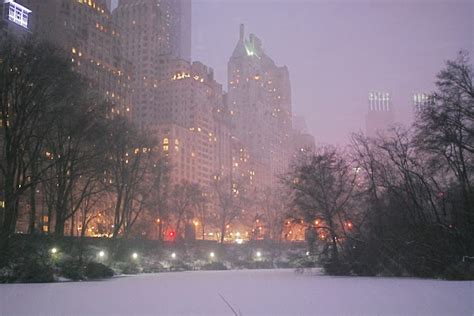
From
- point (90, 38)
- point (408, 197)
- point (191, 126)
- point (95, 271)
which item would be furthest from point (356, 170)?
point (191, 126)

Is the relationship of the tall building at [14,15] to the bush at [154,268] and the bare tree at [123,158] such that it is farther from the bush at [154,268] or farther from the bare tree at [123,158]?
the bush at [154,268]

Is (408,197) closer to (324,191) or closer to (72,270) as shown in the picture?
(324,191)

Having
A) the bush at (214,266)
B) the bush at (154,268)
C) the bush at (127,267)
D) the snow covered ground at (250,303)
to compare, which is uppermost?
the snow covered ground at (250,303)

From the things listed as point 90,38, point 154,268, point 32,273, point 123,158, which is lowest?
point 154,268

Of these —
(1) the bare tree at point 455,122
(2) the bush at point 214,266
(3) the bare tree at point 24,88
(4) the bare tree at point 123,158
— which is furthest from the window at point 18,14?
(1) the bare tree at point 455,122

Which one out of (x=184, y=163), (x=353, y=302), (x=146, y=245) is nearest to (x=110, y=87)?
(x=184, y=163)

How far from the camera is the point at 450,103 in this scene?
1149 inches

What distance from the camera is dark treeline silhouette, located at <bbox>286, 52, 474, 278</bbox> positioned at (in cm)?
2862

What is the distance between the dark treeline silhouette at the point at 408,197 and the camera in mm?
28625

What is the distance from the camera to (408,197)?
33.3m

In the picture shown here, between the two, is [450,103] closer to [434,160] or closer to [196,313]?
[434,160]

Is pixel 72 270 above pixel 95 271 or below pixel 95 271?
above

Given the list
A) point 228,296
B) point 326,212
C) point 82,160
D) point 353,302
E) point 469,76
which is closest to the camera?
point 353,302

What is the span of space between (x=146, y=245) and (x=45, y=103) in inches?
1132
